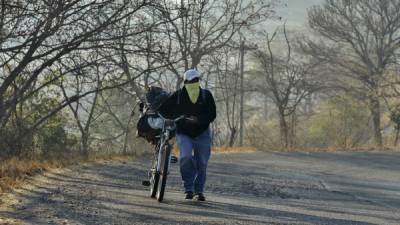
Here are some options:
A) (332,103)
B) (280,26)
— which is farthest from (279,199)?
(332,103)

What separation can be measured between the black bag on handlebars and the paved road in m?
0.88

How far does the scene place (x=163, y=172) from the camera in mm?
9578

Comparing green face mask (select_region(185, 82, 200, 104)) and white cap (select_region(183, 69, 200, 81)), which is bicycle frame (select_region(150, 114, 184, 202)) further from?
white cap (select_region(183, 69, 200, 81))

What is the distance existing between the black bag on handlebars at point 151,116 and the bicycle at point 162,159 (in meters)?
0.12

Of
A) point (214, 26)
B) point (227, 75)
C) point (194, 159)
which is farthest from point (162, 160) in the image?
point (227, 75)

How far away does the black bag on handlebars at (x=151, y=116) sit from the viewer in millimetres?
10133

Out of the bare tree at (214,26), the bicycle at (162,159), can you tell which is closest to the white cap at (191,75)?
the bicycle at (162,159)

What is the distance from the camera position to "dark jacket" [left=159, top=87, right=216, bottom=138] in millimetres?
9898

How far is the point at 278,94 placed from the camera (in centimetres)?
4488

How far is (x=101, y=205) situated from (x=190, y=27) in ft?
81.0

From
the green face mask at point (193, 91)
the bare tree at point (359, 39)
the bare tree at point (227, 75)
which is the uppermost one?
the bare tree at point (359, 39)

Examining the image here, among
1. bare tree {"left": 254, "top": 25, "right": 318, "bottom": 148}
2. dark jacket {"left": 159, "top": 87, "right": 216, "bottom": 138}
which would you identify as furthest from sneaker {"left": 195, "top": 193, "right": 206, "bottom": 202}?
→ bare tree {"left": 254, "top": 25, "right": 318, "bottom": 148}

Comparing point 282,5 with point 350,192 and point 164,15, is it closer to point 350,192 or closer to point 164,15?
point 164,15

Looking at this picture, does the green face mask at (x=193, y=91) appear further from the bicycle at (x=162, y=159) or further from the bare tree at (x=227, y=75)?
the bare tree at (x=227, y=75)
